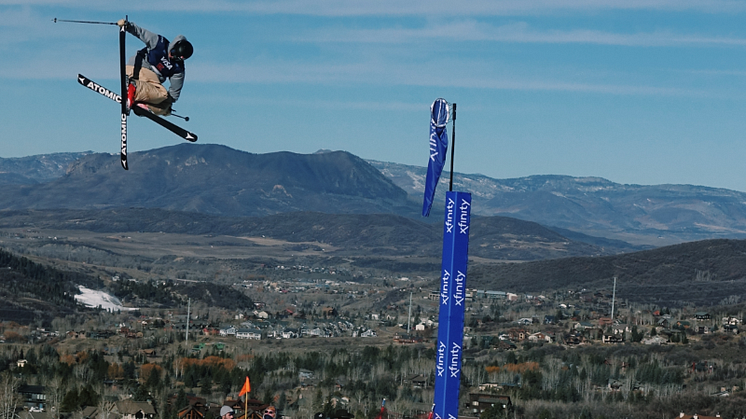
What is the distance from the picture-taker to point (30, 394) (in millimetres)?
129375

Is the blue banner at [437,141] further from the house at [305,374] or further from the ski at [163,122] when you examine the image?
the house at [305,374]

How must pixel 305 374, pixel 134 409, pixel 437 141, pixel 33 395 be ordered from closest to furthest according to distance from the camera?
pixel 437 141, pixel 134 409, pixel 33 395, pixel 305 374

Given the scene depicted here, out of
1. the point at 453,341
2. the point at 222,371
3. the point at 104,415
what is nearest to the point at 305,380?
the point at 222,371

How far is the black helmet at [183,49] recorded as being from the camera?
17.0 metres

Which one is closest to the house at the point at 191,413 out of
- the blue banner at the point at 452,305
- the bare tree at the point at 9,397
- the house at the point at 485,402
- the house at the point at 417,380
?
the bare tree at the point at 9,397

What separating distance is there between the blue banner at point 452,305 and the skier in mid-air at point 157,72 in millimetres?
5752

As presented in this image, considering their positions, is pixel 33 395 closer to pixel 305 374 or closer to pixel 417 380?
pixel 305 374

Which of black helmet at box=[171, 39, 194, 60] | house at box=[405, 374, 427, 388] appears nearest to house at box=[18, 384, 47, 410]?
house at box=[405, 374, 427, 388]

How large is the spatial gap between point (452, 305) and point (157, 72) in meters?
6.87

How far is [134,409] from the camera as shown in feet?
383

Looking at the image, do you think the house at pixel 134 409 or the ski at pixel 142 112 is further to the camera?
the house at pixel 134 409

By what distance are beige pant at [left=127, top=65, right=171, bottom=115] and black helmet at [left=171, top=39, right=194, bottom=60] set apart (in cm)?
77

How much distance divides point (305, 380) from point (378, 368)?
70.9 feet

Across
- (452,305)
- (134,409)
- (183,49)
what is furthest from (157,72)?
(134,409)
